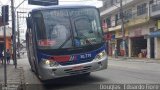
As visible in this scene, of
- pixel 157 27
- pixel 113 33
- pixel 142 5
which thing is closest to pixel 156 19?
pixel 157 27

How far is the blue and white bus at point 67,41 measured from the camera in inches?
Answer: 528

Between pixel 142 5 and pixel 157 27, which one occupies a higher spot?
pixel 142 5

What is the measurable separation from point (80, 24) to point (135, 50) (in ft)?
123

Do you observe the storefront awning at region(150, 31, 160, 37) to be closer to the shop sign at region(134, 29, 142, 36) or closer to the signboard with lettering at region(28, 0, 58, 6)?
the shop sign at region(134, 29, 142, 36)

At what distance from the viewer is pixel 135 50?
1992 inches

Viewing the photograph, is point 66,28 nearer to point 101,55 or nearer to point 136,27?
point 101,55

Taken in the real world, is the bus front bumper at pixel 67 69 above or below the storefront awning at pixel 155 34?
below

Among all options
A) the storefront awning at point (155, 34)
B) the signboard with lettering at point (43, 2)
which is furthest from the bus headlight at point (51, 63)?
the storefront awning at point (155, 34)

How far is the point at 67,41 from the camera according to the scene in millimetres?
13555

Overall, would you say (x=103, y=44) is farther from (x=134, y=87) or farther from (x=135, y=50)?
(x=135, y=50)

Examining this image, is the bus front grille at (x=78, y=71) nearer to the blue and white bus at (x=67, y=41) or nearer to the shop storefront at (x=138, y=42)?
the blue and white bus at (x=67, y=41)

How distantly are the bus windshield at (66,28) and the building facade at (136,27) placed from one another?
89.2ft

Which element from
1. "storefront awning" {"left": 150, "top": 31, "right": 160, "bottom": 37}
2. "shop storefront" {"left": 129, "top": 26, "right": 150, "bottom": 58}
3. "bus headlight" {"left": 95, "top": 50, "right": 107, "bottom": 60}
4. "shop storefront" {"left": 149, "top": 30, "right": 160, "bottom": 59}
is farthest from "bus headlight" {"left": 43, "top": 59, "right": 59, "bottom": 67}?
"shop storefront" {"left": 129, "top": 26, "right": 150, "bottom": 58}

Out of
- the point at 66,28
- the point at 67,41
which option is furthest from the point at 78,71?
the point at 66,28
